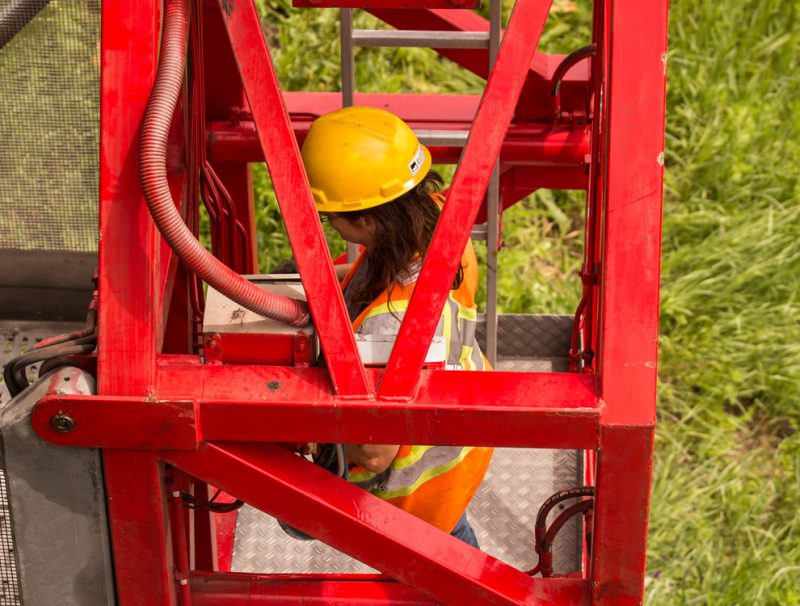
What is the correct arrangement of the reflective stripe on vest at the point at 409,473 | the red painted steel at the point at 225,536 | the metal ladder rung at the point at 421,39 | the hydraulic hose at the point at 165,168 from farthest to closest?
the red painted steel at the point at 225,536, the metal ladder rung at the point at 421,39, the reflective stripe on vest at the point at 409,473, the hydraulic hose at the point at 165,168

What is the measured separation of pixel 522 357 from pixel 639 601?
6.97ft

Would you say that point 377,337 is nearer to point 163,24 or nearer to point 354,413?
point 354,413

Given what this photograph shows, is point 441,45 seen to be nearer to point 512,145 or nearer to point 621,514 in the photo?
point 512,145

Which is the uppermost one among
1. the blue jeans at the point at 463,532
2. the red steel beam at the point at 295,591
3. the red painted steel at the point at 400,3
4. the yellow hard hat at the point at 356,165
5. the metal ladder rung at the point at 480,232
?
the red painted steel at the point at 400,3

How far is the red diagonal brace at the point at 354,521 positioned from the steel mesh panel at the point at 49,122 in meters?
1.03

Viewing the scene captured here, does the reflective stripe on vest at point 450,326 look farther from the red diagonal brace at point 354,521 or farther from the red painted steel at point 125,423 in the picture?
the red painted steel at point 125,423

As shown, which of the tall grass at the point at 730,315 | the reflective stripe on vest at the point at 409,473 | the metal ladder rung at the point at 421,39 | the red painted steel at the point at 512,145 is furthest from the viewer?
the tall grass at the point at 730,315

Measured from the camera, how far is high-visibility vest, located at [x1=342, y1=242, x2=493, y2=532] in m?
2.73

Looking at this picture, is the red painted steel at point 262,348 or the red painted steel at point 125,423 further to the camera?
the red painted steel at point 262,348

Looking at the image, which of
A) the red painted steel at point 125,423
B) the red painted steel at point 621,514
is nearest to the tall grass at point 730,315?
the red painted steel at point 621,514

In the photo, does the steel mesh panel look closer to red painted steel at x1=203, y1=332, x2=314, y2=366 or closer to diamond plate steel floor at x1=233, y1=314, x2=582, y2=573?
red painted steel at x1=203, y1=332, x2=314, y2=366

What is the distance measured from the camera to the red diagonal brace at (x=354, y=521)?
248cm

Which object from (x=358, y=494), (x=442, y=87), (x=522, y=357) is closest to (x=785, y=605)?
(x=522, y=357)

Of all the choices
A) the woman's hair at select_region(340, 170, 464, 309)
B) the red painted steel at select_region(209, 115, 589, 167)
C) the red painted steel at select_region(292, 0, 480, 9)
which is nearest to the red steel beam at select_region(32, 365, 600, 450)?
the woman's hair at select_region(340, 170, 464, 309)
